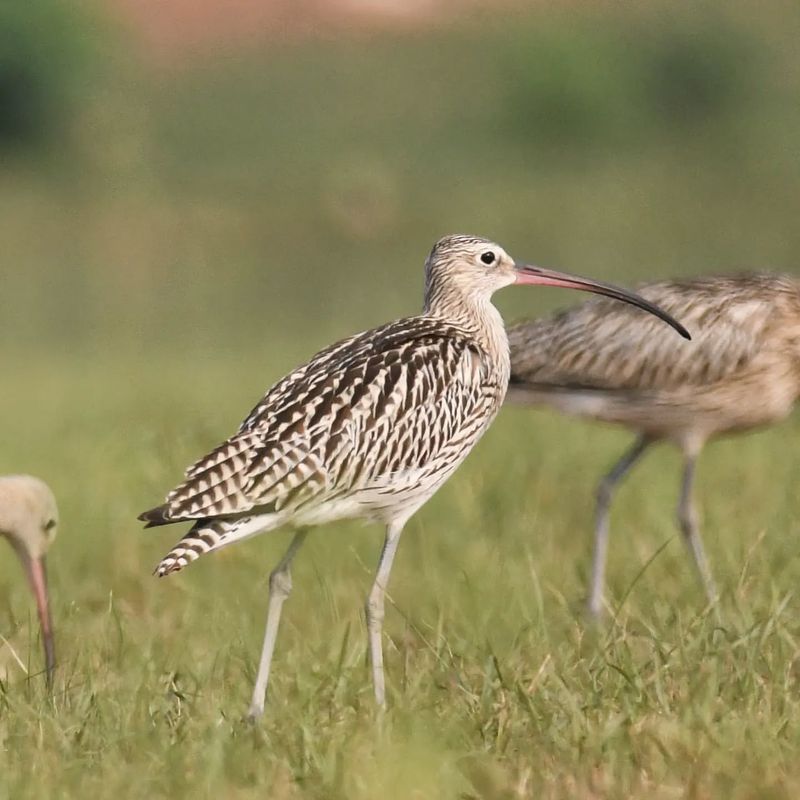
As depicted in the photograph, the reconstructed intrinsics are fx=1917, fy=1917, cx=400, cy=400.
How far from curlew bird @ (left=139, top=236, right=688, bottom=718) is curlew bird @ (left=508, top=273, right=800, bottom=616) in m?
1.70

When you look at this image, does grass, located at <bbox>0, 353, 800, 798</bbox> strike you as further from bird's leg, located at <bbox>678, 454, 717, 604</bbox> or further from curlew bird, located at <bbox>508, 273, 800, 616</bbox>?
curlew bird, located at <bbox>508, 273, 800, 616</bbox>

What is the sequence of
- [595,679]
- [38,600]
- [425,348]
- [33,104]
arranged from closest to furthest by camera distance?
1. [595,679]
2. [425,348]
3. [38,600]
4. [33,104]

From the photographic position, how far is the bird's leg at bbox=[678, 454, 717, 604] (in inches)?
283

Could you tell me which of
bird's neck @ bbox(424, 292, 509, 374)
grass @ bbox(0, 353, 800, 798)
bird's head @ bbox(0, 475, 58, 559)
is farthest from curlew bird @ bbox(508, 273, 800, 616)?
bird's head @ bbox(0, 475, 58, 559)

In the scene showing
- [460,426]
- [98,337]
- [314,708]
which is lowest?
[98,337]

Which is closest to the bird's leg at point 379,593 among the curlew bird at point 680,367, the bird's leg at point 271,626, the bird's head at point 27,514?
the bird's leg at point 271,626

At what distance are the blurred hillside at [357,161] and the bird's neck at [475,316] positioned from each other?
13.5m

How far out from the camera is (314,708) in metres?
5.37

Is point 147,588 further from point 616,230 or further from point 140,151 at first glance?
point 140,151

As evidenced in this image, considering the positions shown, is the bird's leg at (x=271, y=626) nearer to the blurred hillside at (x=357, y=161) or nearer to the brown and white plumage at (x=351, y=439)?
the brown and white plumage at (x=351, y=439)

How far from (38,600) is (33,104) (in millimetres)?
42290

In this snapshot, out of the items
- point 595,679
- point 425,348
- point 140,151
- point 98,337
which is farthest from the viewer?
point 140,151

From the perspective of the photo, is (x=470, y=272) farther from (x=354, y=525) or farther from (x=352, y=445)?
(x=354, y=525)

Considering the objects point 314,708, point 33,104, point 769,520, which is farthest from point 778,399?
point 33,104
